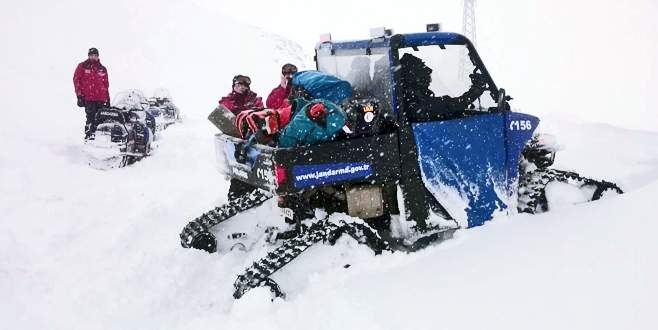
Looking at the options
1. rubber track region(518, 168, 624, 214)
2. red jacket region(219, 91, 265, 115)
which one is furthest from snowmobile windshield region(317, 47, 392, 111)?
red jacket region(219, 91, 265, 115)

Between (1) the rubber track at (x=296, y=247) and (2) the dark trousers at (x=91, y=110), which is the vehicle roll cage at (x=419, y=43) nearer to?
(1) the rubber track at (x=296, y=247)

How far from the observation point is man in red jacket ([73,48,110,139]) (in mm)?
11391

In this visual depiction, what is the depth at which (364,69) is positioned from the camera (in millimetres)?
5438

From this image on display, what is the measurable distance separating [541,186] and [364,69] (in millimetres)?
2107

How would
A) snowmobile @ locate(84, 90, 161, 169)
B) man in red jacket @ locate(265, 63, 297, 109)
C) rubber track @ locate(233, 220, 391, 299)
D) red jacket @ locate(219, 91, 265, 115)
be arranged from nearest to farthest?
rubber track @ locate(233, 220, 391, 299) < man in red jacket @ locate(265, 63, 297, 109) < red jacket @ locate(219, 91, 265, 115) < snowmobile @ locate(84, 90, 161, 169)

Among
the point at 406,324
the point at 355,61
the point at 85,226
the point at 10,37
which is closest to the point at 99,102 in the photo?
the point at 85,226

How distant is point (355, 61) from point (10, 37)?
24.6 metres

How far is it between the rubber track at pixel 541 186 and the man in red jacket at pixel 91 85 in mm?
8724

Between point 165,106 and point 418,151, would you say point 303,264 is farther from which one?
point 165,106

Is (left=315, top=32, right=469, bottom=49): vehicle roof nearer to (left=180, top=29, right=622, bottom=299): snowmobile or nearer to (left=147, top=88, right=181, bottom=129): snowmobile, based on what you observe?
(left=180, top=29, right=622, bottom=299): snowmobile

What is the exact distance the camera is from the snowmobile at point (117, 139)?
33.9 ft

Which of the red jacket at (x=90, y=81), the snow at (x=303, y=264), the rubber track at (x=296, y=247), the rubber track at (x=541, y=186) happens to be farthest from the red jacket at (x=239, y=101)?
the red jacket at (x=90, y=81)

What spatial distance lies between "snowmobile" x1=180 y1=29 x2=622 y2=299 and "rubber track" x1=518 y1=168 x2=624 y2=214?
0.03 feet

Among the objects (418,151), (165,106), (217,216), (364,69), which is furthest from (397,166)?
(165,106)
